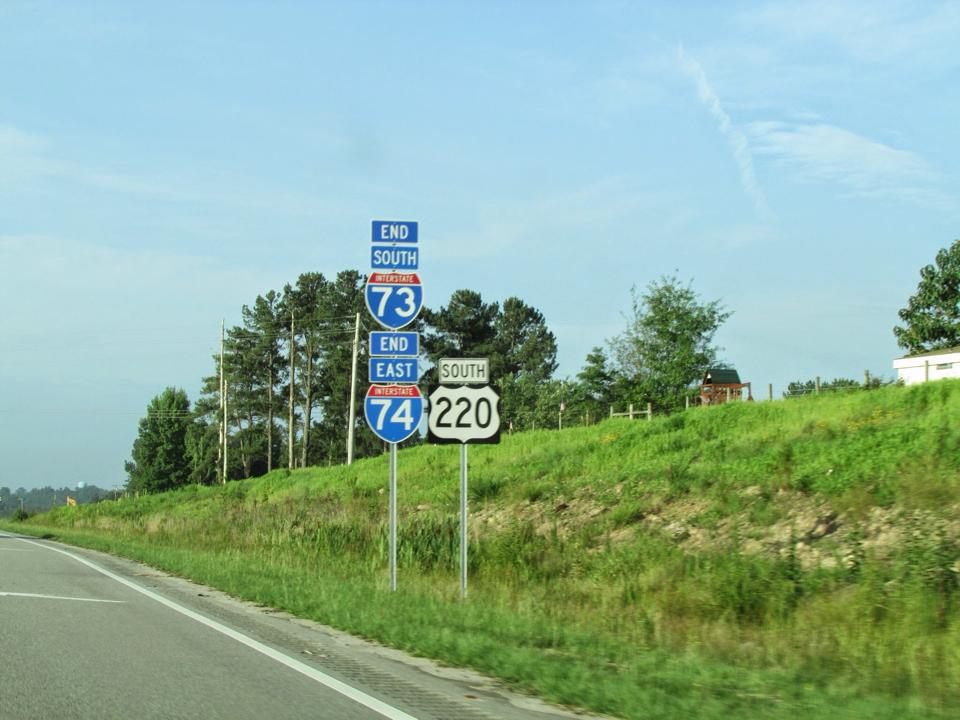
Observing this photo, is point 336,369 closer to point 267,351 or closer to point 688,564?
point 267,351

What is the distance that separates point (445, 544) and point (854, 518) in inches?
309

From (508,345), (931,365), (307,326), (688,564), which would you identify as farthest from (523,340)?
(688,564)

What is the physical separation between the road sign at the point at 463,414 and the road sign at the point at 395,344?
3.57 ft

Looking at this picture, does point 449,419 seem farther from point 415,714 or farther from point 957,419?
point 957,419

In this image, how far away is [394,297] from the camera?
51.5ft

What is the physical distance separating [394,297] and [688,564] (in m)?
6.26

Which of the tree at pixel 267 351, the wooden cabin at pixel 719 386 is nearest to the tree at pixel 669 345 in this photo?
the wooden cabin at pixel 719 386


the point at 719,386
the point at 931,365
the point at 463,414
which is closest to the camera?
the point at 463,414

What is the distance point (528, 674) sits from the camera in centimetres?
910

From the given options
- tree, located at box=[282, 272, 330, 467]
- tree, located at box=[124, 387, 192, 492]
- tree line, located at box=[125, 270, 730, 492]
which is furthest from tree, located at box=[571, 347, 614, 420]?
tree, located at box=[124, 387, 192, 492]

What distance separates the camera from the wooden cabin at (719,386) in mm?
67656

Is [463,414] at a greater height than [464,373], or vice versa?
[464,373]

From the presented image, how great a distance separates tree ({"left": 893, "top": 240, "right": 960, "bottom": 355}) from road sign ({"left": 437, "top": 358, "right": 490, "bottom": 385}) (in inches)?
2926

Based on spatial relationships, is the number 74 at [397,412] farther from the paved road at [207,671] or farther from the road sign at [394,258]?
the paved road at [207,671]
